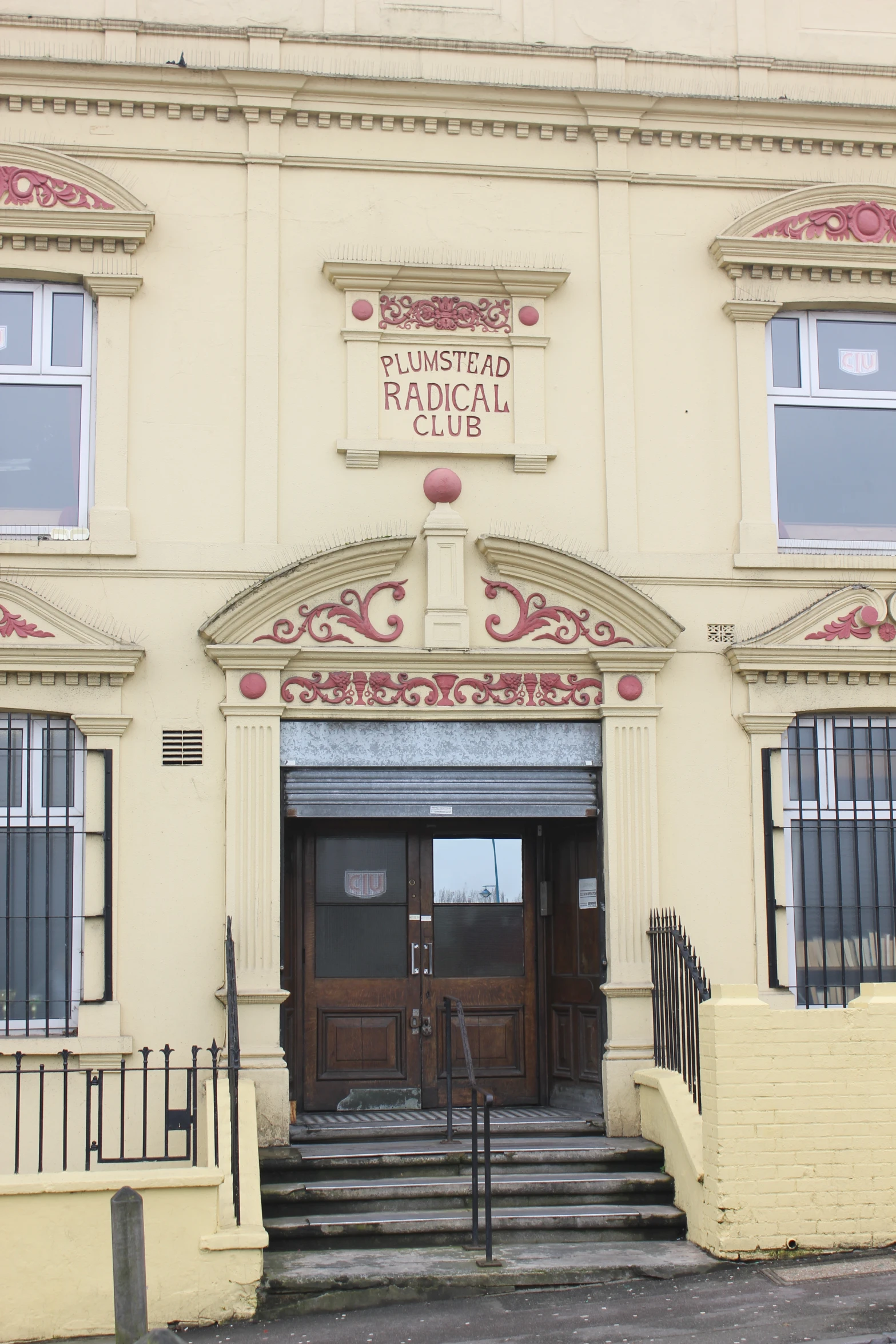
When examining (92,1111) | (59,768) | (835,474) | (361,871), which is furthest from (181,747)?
(835,474)

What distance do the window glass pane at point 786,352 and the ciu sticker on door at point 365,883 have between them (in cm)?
478

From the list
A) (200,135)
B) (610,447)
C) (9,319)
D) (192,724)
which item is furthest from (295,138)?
(192,724)

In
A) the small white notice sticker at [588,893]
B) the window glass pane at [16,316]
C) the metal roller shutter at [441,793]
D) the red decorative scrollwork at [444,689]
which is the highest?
the window glass pane at [16,316]

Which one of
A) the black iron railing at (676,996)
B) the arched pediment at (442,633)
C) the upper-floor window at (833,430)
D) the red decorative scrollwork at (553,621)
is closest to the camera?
the black iron railing at (676,996)

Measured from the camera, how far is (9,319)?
10680 mm

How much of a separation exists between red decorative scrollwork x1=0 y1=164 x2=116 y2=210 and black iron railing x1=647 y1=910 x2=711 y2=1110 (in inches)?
251

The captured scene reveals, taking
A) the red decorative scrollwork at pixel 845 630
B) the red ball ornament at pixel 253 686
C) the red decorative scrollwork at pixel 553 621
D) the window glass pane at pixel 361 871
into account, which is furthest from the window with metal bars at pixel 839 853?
the red ball ornament at pixel 253 686

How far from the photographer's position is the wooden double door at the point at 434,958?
Answer: 10.7 metres

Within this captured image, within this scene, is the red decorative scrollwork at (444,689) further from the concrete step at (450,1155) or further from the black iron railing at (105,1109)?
the concrete step at (450,1155)

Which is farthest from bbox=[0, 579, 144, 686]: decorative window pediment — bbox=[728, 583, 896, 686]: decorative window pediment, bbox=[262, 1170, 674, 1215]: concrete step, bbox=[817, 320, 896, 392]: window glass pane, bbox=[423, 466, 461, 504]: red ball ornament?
bbox=[817, 320, 896, 392]: window glass pane

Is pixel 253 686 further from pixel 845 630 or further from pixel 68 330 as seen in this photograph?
pixel 845 630

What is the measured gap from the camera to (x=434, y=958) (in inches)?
432

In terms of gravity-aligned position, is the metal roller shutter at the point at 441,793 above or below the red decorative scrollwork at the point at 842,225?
below

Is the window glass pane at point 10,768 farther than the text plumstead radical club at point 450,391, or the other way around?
the text plumstead radical club at point 450,391
